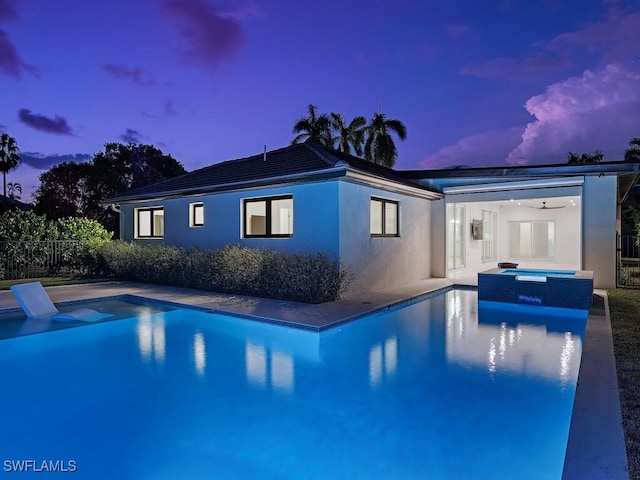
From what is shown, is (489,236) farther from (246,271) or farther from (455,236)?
(246,271)

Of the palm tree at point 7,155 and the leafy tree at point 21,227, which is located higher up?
the palm tree at point 7,155

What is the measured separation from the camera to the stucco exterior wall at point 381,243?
11.6 metres

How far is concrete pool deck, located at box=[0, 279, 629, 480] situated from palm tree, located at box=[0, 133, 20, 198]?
29.3m

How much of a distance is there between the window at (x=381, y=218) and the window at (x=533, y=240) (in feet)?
45.4

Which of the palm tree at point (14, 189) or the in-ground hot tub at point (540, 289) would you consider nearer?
the in-ground hot tub at point (540, 289)

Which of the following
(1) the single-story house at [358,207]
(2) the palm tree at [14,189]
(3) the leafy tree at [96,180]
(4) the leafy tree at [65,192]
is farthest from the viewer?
(2) the palm tree at [14,189]

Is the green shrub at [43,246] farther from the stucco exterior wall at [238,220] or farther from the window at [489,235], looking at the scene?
the window at [489,235]

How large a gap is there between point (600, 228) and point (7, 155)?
4371 cm

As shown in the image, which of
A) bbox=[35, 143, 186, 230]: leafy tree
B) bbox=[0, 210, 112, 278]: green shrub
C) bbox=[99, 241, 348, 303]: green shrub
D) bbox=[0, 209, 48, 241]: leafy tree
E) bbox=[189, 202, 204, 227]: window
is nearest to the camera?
bbox=[99, 241, 348, 303]: green shrub

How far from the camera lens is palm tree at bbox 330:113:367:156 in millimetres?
35875

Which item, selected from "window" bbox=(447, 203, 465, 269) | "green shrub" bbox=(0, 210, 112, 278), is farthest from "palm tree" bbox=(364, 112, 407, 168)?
"green shrub" bbox=(0, 210, 112, 278)

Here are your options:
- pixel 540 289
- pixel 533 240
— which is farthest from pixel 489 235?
pixel 540 289

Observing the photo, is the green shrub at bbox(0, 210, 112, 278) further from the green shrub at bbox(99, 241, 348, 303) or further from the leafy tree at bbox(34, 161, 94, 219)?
the leafy tree at bbox(34, 161, 94, 219)

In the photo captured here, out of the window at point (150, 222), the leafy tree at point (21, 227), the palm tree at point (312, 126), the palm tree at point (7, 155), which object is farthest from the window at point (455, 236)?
the palm tree at point (7, 155)
